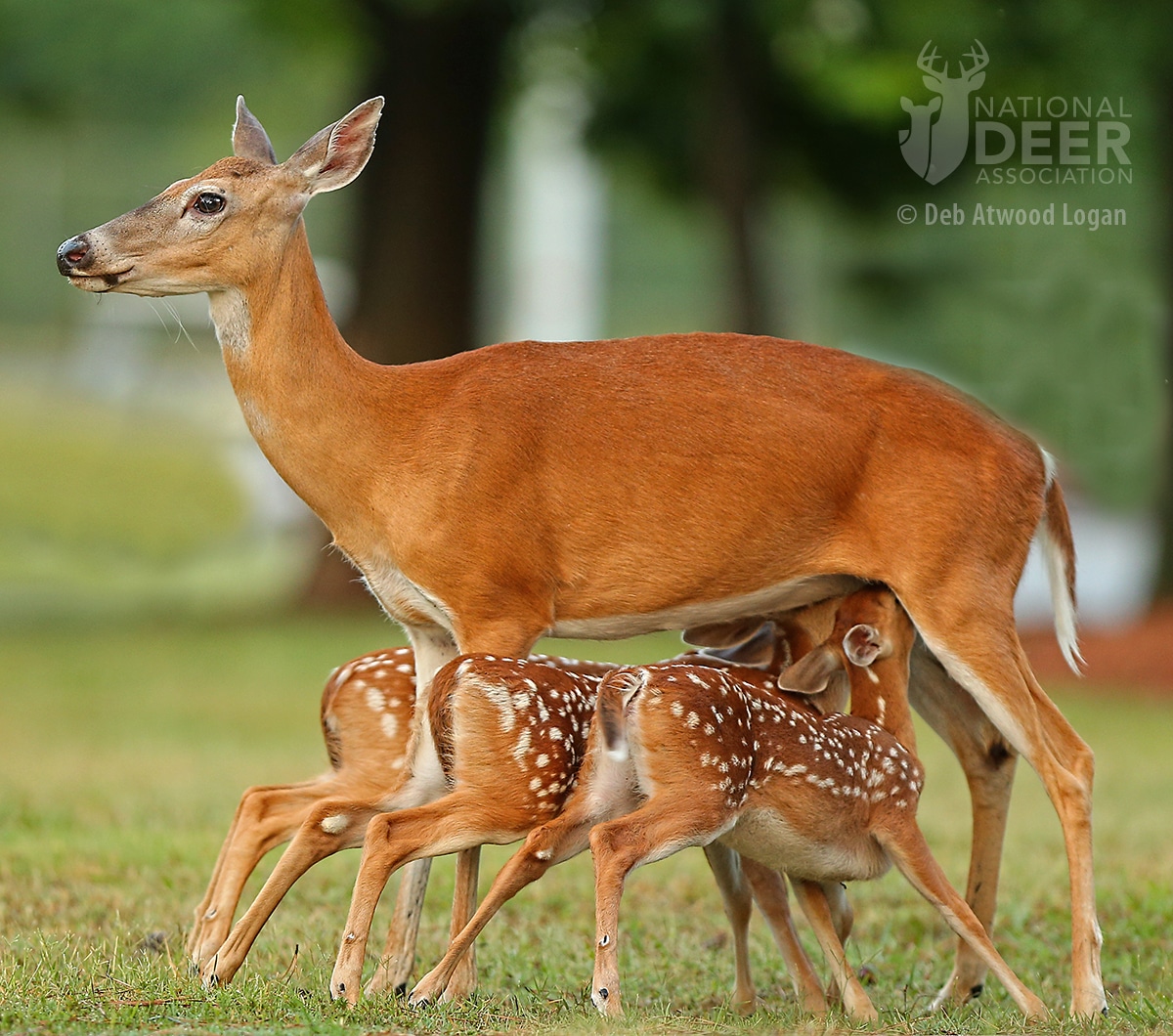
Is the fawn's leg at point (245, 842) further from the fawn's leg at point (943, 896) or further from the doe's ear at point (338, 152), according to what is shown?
the doe's ear at point (338, 152)

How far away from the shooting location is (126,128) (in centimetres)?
3247

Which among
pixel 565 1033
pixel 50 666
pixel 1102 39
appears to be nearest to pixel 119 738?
pixel 50 666

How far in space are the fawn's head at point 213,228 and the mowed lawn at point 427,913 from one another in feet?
6.42

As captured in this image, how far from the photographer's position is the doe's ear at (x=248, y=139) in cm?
611

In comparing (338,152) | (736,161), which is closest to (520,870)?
(338,152)

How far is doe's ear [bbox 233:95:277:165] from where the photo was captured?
6.11m

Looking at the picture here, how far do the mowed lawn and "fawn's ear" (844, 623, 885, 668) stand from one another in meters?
1.02

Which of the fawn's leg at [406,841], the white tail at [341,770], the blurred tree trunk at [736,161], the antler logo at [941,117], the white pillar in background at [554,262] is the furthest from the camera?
the white pillar in background at [554,262]

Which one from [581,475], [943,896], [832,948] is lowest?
[832,948]

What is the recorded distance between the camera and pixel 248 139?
613 centimetres

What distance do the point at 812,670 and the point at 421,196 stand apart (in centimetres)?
1312

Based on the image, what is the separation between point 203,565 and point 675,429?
805 inches

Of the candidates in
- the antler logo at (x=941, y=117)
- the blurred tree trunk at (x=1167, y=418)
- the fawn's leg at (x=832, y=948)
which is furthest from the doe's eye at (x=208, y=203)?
the blurred tree trunk at (x=1167, y=418)

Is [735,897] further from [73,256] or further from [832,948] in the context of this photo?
[73,256]
